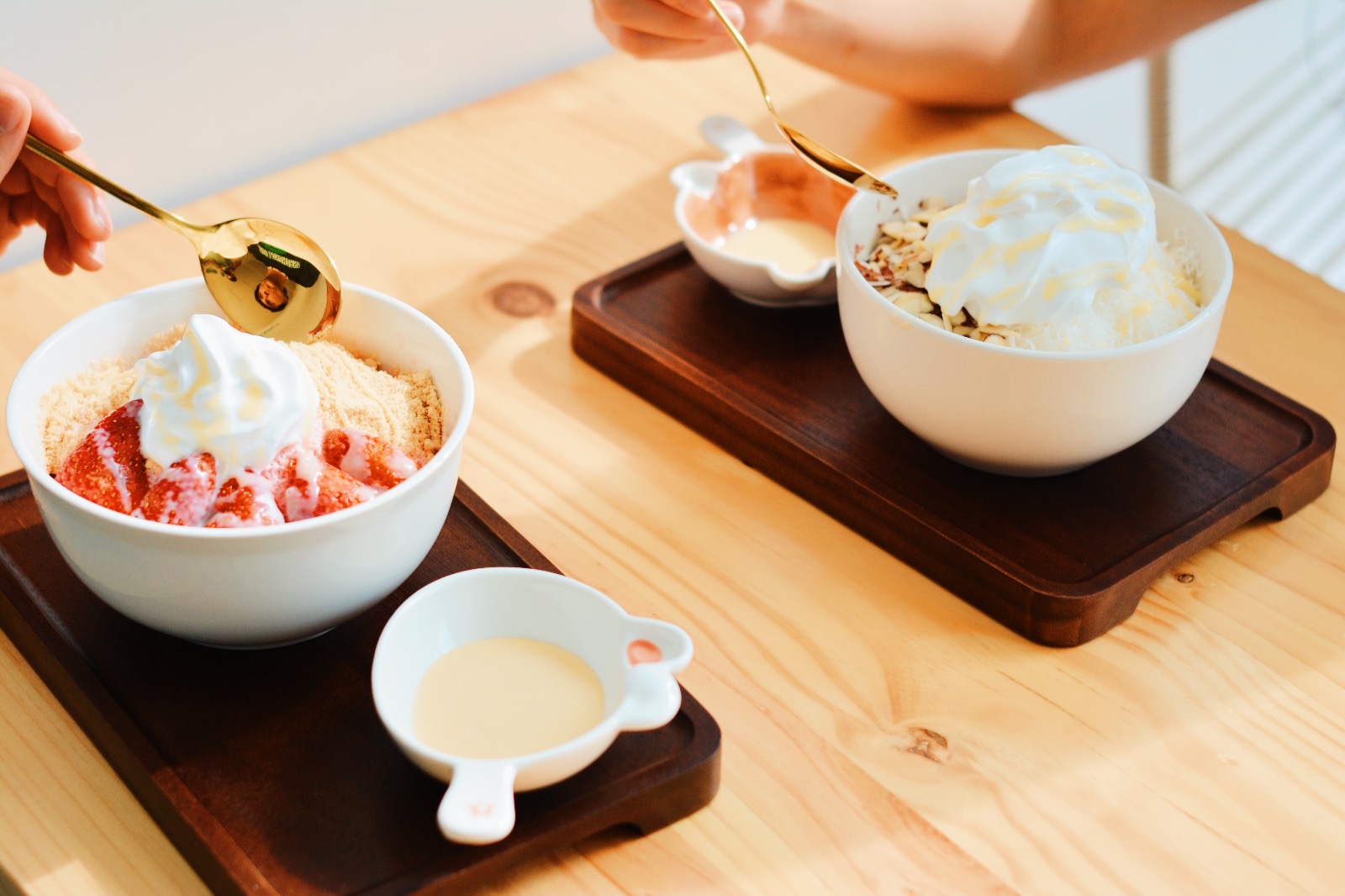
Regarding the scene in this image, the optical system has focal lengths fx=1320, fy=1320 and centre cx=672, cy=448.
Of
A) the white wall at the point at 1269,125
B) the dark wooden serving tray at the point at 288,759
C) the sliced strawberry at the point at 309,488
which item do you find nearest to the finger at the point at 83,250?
the dark wooden serving tray at the point at 288,759

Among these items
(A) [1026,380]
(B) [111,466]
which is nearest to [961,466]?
(A) [1026,380]

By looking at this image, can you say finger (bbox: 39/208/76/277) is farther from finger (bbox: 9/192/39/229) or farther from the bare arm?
the bare arm

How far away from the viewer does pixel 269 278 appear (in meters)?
0.92

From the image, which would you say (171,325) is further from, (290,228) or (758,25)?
(758,25)

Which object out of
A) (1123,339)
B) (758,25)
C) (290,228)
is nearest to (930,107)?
(758,25)

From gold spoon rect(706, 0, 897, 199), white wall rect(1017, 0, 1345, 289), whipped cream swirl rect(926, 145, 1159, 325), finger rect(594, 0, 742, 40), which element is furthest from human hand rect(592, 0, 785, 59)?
white wall rect(1017, 0, 1345, 289)

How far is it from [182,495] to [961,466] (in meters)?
0.56

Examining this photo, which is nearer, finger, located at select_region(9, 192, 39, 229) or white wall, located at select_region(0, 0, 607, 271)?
finger, located at select_region(9, 192, 39, 229)

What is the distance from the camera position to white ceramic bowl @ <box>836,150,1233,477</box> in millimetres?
872

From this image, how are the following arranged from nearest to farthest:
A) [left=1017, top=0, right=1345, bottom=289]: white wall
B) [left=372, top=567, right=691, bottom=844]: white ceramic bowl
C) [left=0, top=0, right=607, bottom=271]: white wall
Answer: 1. [left=372, top=567, right=691, bottom=844]: white ceramic bowl
2. [left=0, top=0, right=607, bottom=271]: white wall
3. [left=1017, top=0, right=1345, bottom=289]: white wall

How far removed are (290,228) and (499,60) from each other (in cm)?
81

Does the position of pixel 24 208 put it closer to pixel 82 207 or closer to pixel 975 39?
pixel 82 207

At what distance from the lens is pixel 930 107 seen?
5.03 feet

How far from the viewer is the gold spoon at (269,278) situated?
91 cm
